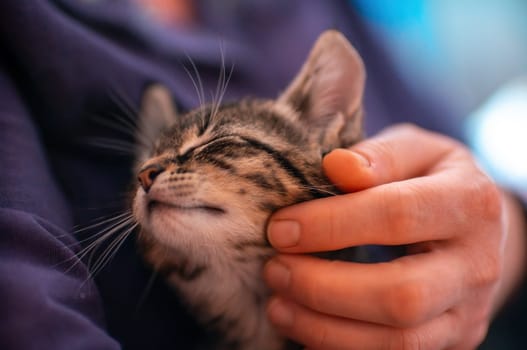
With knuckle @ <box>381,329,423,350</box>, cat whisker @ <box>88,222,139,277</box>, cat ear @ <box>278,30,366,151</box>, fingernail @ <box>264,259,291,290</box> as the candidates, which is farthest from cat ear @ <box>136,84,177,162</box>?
knuckle @ <box>381,329,423,350</box>

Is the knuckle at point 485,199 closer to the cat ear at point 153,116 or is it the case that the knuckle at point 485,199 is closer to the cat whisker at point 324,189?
the cat whisker at point 324,189

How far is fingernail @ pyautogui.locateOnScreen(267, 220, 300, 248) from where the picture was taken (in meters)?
0.77

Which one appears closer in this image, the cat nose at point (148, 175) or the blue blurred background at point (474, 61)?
the cat nose at point (148, 175)

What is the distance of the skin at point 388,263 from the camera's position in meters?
0.73

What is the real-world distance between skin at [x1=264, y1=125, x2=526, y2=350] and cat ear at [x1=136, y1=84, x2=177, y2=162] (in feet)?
1.54

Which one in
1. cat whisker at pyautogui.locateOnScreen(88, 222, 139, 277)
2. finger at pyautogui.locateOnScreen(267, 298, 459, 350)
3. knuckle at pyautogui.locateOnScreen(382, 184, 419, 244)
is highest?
knuckle at pyautogui.locateOnScreen(382, 184, 419, 244)

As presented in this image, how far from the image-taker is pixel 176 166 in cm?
83

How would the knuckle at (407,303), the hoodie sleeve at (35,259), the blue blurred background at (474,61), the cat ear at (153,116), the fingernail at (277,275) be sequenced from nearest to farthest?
the hoodie sleeve at (35,259)
the knuckle at (407,303)
the fingernail at (277,275)
the cat ear at (153,116)
the blue blurred background at (474,61)

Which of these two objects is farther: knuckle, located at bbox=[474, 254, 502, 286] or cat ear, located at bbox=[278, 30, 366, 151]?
cat ear, located at bbox=[278, 30, 366, 151]

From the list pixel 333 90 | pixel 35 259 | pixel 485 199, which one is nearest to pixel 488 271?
pixel 485 199

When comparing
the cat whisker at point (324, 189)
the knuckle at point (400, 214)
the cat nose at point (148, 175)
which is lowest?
the cat nose at point (148, 175)

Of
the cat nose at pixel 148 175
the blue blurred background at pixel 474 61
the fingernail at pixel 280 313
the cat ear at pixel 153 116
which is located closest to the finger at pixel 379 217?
the fingernail at pixel 280 313

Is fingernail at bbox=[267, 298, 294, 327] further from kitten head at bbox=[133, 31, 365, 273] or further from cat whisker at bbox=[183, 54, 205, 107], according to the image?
cat whisker at bbox=[183, 54, 205, 107]

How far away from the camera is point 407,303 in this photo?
2.30 feet
